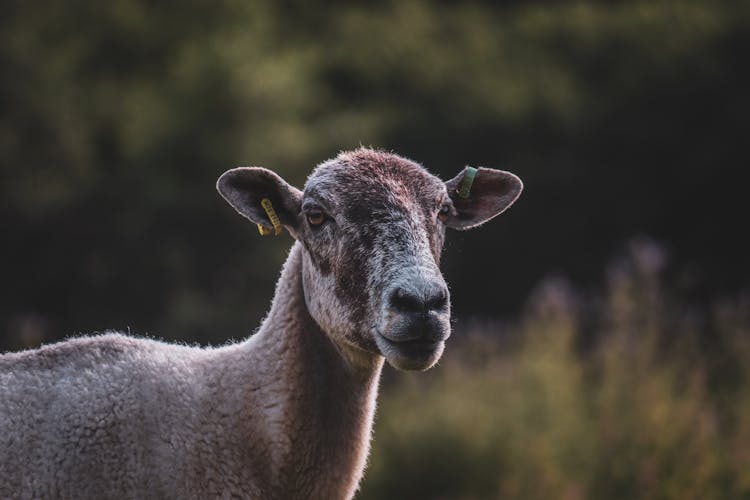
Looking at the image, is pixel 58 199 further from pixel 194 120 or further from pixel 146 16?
pixel 146 16

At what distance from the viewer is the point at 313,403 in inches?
183

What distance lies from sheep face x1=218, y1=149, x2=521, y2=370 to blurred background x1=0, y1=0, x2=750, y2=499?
874cm

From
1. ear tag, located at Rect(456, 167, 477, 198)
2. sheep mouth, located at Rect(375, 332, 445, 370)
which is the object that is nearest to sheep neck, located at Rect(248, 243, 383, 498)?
sheep mouth, located at Rect(375, 332, 445, 370)

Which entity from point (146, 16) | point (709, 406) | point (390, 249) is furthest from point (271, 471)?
point (146, 16)

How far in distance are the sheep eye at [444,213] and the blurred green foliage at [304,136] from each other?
12.9m

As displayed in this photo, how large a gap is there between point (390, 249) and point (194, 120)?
1698 cm

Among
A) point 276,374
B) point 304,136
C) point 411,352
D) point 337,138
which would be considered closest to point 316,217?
point 276,374

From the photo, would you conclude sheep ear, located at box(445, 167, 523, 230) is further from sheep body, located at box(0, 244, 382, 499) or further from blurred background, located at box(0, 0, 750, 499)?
blurred background, located at box(0, 0, 750, 499)

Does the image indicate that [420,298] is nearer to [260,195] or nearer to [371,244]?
[371,244]

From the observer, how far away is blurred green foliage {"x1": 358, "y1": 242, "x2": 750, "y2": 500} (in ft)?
26.8

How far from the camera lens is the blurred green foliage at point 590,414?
818cm

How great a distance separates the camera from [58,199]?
19.9 meters

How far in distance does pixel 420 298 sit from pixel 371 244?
1.35 feet

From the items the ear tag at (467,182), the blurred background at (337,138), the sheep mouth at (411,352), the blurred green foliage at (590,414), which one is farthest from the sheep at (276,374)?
the blurred background at (337,138)
